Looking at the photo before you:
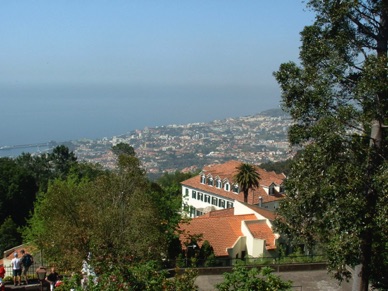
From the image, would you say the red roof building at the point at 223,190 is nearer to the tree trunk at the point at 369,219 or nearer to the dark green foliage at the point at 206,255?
the dark green foliage at the point at 206,255

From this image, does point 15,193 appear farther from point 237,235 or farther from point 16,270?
point 16,270

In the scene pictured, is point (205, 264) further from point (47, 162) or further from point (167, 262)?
point (47, 162)

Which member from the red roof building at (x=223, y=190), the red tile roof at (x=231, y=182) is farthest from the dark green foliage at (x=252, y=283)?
the red roof building at (x=223, y=190)

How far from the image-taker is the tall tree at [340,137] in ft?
33.6

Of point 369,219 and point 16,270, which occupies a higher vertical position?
point 369,219

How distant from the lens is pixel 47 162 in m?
66.9

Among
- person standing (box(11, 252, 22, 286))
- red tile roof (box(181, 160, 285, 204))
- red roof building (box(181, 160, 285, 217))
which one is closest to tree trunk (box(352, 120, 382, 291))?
person standing (box(11, 252, 22, 286))

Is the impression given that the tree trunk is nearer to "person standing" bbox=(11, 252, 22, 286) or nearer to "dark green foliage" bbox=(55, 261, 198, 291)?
"dark green foliage" bbox=(55, 261, 198, 291)

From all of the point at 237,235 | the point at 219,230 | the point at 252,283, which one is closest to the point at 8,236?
the point at 219,230

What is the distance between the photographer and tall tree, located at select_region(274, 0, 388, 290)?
1024 centimetres

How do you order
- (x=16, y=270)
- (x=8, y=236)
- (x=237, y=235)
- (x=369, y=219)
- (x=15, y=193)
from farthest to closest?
(x=15, y=193) < (x=8, y=236) < (x=237, y=235) < (x=16, y=270) < (x=369, y=219)

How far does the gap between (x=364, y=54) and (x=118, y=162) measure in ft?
34.3

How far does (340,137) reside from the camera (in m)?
10.4

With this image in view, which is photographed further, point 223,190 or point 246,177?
point 223,190
